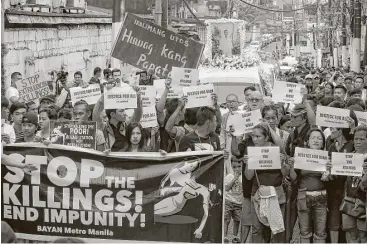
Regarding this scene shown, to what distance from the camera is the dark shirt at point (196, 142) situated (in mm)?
10086

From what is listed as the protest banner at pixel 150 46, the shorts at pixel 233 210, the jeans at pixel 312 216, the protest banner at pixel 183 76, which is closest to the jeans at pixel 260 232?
the jeans at pixel 312 216

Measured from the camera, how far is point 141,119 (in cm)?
1174

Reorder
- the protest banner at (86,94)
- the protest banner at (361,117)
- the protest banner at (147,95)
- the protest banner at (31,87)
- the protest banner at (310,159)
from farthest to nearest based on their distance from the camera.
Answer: the protest banner at (31,87) < the protest banner at (86,94) < the protest banner at (147,95) < the protest banner at (361,117) < the protest banner at (310,159)

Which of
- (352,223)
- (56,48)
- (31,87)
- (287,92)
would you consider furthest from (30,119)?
(56,48)

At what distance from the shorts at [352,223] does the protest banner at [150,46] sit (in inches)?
166

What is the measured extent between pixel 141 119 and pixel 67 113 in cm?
88

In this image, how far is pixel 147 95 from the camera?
12.3m

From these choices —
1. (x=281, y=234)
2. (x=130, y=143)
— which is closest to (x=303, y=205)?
(x=281, y=234)

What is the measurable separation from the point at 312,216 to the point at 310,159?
662 millimetres

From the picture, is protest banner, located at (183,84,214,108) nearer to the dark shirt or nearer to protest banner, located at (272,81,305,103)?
the dark shirt

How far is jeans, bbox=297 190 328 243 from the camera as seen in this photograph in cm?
973

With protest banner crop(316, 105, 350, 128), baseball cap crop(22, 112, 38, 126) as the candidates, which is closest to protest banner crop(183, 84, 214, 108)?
protest banner crop(316, 105, 350, 128)

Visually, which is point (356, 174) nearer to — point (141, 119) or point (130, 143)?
point (130, 143)

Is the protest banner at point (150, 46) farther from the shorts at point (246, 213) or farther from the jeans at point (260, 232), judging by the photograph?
the jeans at point (260, 232)
